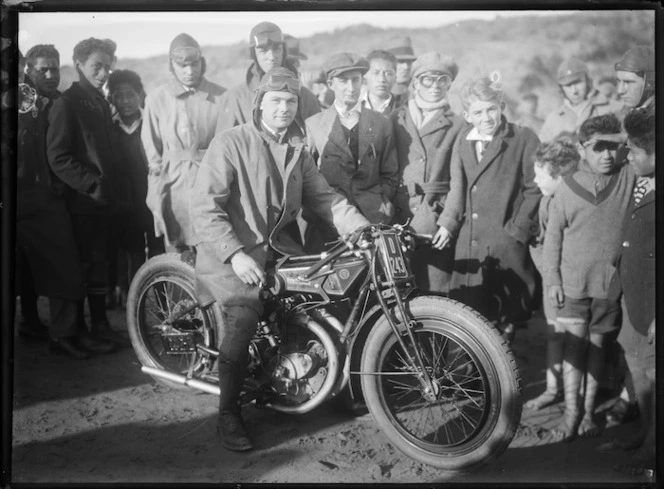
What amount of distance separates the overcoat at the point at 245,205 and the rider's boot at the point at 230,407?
0.38m

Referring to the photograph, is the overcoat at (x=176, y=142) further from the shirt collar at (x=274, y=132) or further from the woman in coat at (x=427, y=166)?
the woman in coat at (x=427, y=166)

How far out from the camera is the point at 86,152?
4.50 m

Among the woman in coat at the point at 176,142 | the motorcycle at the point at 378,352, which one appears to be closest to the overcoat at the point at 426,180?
the motorcycle at the point at 378,352

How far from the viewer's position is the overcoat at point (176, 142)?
4.56 m

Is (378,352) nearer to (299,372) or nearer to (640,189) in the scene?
(299,372)

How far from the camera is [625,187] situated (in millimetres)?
4219

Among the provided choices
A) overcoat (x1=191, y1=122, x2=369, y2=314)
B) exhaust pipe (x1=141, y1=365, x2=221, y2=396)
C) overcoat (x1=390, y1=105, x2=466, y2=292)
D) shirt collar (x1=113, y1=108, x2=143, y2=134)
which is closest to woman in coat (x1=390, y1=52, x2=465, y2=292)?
overcoat (x1=390, y1=105, x2=466, y2=292)

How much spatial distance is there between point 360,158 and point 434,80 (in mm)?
759

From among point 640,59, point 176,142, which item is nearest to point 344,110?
point 176,142

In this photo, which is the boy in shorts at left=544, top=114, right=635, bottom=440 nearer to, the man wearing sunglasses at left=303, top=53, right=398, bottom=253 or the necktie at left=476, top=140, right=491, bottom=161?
the necktie at left=476, top=140, right=491, bottom=161

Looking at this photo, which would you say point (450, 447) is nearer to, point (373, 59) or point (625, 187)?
point (625, 187)

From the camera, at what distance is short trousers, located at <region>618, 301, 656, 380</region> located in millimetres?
4047

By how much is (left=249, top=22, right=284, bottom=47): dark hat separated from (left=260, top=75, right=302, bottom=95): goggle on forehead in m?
0.50

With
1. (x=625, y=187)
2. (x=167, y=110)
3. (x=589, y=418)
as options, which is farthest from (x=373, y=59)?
(x=589, y=418)
